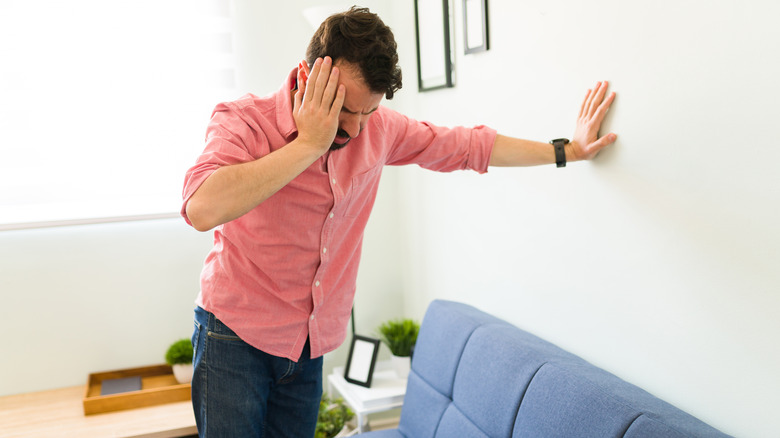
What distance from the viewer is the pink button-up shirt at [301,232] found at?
54.0 inches

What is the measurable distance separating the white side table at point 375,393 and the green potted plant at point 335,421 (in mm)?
107

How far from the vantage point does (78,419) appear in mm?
2359

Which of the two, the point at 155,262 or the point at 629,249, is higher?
the point at 629,249

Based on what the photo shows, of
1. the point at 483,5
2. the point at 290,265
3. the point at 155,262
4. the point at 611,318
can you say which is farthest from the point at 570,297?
the point at 155,262

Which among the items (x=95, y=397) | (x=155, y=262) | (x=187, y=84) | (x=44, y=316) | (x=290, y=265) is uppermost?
(x=187, y=84)

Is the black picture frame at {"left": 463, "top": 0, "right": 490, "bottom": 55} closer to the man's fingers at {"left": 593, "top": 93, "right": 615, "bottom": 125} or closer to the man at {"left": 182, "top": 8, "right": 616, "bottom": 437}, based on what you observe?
the man at {"left": 182, "top": 8, "right": 616, "bottom": 437}

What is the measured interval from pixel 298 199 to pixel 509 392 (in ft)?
2.29

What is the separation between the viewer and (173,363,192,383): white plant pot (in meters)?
2.57

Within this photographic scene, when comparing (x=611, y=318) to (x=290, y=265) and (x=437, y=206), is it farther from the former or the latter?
(x=437, y=206)

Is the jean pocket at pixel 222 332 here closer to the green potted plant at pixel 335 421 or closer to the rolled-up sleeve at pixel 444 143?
the rolled-up sleeve at pixel 444 143

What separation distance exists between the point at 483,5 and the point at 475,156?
1.91 ft

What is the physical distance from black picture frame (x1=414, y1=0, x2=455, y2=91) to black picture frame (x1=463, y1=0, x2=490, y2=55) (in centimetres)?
13

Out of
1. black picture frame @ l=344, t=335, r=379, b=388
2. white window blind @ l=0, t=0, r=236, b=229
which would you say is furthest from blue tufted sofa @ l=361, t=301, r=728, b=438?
white window blind @ l=0, t=0, r=236, b=229

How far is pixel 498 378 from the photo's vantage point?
166 cm
